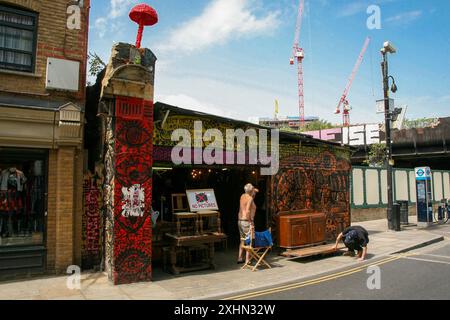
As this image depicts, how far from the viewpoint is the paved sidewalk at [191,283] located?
20.6 ft

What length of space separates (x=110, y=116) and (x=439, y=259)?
30.7 ft

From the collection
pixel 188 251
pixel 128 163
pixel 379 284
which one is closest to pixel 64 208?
pixel 128 163

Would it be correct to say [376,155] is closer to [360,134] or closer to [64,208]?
[360,134]

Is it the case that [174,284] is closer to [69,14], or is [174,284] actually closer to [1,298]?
[1,298]

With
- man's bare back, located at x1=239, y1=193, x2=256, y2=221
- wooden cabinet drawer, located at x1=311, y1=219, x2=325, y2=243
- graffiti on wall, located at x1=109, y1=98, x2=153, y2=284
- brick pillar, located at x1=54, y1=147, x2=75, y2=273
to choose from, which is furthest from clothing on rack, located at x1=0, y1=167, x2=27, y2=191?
wooden cabinet drawer, located at x1=311, y1=219, x2=325, y2=243

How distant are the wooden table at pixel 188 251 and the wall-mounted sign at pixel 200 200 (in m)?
0.71

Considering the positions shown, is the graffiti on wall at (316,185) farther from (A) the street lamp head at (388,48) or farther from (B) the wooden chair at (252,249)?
(A) the street lamp head at (388,48)

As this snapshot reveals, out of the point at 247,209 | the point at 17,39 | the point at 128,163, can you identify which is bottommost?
the point at 247,209

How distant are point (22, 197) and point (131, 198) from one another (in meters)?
2.53

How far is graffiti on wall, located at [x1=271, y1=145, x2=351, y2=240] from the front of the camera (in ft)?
36.1

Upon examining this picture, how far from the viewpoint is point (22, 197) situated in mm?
7598

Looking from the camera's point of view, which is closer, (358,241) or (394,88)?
(358,241)

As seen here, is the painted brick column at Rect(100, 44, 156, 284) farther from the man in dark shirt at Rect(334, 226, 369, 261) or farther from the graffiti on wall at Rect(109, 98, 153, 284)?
the man in dark shirt at Rect(334, 226, 369, 261)

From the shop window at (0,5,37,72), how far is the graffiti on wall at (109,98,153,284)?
8.18 ft
